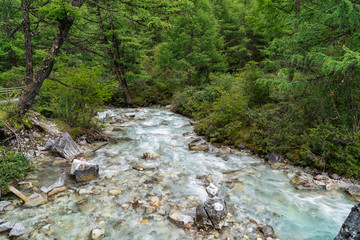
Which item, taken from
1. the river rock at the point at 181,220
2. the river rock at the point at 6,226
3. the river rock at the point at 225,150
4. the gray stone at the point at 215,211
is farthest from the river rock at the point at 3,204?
the river rock at the point at 225,150

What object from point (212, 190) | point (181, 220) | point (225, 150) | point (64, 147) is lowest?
point (225, 150)

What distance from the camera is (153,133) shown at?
9328mm

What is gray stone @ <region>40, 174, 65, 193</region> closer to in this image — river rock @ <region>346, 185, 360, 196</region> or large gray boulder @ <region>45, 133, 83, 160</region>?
large gray boulder @ <region>45, 133, 83, 160</region>

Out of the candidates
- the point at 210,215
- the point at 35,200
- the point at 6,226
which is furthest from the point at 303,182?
the point at 6,226

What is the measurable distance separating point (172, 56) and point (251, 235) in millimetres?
15879

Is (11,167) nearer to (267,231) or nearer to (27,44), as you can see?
(27,44)

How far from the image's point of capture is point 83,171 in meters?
4.80

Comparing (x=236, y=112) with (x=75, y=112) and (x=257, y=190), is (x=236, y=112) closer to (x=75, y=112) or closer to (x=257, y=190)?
(x=257, y=190)

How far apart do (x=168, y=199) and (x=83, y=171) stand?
2.33 m

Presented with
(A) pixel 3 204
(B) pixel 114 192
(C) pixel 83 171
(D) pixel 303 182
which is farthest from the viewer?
(D) pixel 303 182

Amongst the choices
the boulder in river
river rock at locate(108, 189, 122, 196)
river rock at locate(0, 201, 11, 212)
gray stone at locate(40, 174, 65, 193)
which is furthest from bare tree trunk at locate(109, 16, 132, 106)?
river rock at locate(0, 201, 11, 212)

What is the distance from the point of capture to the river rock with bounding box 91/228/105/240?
315 cm

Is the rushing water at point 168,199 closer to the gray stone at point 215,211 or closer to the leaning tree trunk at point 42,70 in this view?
the gray stone at point 215,211

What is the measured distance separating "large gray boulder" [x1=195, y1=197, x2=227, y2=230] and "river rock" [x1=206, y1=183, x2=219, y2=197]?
84cm
